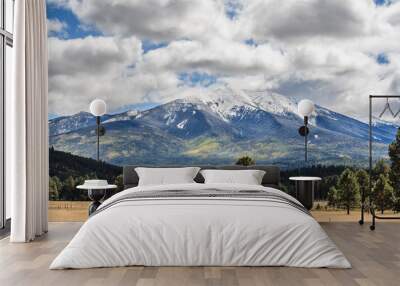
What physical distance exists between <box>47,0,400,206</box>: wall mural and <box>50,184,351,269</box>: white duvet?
11.7 feet

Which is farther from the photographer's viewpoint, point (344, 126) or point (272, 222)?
point (344, 126)

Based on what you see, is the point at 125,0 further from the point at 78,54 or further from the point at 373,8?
the point at 373,8

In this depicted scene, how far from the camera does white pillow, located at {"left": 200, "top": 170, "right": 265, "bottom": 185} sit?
6539 mm

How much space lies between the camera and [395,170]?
7.56 metres

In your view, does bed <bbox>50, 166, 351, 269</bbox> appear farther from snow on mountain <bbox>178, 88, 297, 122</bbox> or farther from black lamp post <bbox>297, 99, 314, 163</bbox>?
snow on mountain <bbox>178, 88, 297, 122</bbox>

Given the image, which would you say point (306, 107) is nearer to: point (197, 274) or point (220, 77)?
point (220, 77)

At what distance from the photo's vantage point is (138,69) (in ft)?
25.7

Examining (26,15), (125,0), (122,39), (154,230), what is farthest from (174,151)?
(154,230)

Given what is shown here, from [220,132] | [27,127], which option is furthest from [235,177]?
[27,127]

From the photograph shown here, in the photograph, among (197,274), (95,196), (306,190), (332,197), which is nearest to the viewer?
(197,274)

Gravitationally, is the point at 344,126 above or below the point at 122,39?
below

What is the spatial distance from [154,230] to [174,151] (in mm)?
3695

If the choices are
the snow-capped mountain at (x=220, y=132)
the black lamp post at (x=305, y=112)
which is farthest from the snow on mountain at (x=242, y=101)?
the black lamp post at (x=305, y=112)

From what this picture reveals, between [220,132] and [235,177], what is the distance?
63.6 inches
